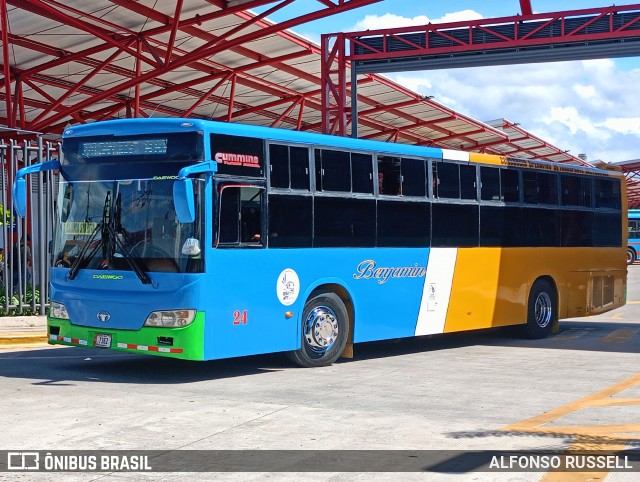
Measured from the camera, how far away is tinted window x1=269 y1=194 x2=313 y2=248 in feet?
40.9

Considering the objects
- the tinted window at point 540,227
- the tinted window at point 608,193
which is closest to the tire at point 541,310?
the tinted window at point 540,227

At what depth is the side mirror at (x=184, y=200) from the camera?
1091cm

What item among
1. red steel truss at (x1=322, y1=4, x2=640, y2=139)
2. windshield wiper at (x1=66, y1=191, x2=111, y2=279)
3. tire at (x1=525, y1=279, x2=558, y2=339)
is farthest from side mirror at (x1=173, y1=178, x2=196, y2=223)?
→ red steel truss at (x1=322, y1=4, x2=640, y2=139)

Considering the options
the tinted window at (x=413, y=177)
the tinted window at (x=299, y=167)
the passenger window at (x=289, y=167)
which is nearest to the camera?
the passenger window at (x=289, y=167)

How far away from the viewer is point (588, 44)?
78.1 feet

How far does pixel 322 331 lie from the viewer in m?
13.2

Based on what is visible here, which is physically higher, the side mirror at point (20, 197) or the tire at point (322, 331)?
the side mirror at point (20, 197)

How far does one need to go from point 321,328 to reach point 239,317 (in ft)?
5.19

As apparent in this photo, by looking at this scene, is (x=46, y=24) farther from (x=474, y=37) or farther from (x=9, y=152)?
(x=474, y=37)

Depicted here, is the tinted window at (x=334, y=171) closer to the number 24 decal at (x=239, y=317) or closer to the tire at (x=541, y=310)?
the number 24 decal at (x=239, y=317)

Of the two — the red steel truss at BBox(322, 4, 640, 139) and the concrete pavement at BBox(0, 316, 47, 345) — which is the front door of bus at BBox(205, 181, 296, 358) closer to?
the concrete pavement at BBox(0, 316, 47, 345)

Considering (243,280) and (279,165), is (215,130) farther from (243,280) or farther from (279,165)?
(243,280)

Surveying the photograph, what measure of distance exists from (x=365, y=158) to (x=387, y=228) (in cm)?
107

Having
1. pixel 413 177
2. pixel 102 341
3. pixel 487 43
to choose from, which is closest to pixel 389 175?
pixel 413 177
